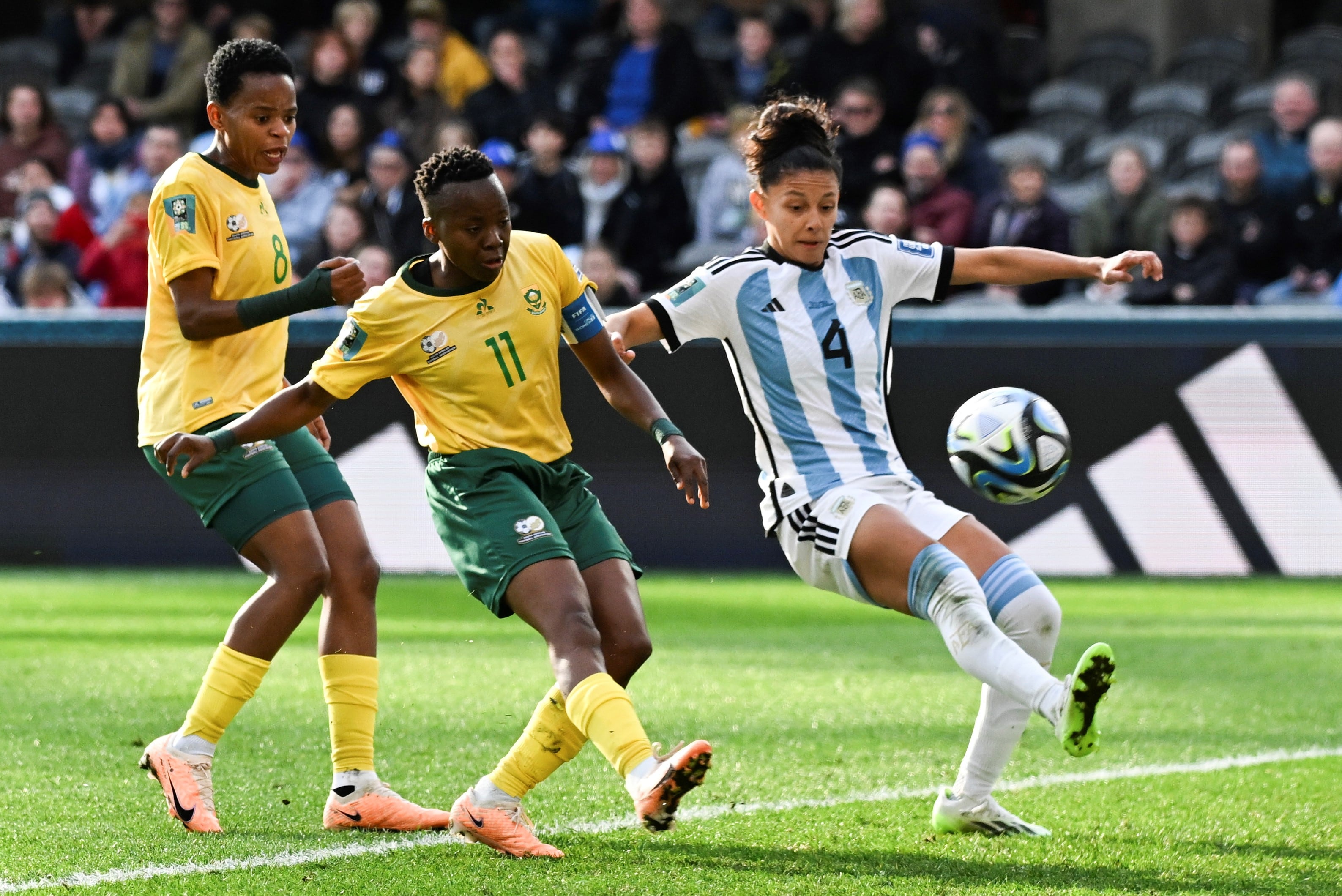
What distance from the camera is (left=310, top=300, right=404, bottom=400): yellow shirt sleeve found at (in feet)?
15.5

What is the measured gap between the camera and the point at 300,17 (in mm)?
18938

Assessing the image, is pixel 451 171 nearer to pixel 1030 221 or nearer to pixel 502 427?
pixel 502 427

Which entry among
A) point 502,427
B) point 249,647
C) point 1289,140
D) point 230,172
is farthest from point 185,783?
point 1289,140

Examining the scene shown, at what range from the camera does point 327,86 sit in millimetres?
15445

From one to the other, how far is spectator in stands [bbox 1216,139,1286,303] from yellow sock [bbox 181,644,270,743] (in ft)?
29.6

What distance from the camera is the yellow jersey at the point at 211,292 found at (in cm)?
514

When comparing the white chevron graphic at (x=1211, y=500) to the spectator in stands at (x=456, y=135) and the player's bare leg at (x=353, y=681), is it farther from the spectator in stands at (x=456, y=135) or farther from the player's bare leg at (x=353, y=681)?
the player's bare leg at (x=353, y=681)

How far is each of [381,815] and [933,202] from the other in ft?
29.3

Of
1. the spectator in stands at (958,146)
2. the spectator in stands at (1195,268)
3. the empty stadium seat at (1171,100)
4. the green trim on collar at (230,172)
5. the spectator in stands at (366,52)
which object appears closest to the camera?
the green trim on collar at (230,172)

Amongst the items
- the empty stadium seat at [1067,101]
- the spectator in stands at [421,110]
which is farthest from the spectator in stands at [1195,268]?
the spectator in stands at [421,110]

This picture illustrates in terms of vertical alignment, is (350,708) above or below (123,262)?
below

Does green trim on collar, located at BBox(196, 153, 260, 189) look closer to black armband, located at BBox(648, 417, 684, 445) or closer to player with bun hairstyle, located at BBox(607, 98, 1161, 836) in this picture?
player with bun hairstyle, located at BBox(607, 98, 1161, 836)

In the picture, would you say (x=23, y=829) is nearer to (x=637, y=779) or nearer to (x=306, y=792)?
(x=306, y=792)

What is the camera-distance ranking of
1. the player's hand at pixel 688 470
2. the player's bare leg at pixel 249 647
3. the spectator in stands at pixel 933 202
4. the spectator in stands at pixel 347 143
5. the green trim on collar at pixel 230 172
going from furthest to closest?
the spectator in stands at pixel 347 143, the spectator in stands at pixel 933 202, the green trim on collar at pixel 230 172, the player's bare leg at pixel 249 647, the player's hand at pixel 688 470
